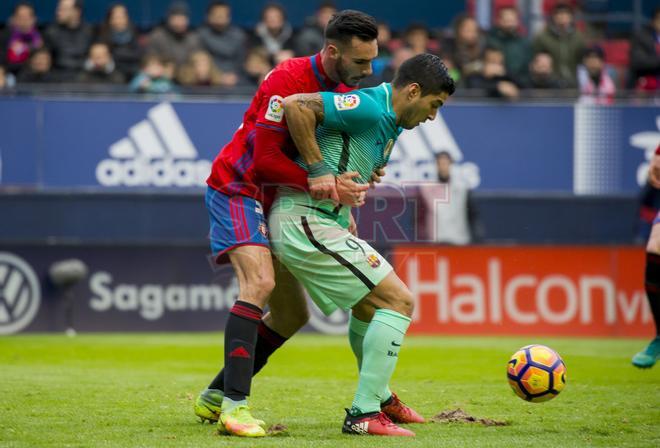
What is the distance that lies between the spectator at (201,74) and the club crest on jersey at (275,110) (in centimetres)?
978

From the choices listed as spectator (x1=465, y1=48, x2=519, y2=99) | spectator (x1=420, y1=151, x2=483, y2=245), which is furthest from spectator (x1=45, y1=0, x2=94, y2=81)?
spectator (x1=465, y1=48, x2=519, y2=99)

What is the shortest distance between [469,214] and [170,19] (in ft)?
17.3

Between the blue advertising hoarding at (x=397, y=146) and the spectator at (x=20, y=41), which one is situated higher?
the spectator at (x=20, y=41)

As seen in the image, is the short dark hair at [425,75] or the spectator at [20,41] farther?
the spectator at [20,41]

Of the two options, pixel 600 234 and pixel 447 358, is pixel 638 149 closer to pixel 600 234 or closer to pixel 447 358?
pixel 600 234

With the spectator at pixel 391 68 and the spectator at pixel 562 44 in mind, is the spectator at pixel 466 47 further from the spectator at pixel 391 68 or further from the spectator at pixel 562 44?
the spectator at pixel 562 44

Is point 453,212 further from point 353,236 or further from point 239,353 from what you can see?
point 239,353

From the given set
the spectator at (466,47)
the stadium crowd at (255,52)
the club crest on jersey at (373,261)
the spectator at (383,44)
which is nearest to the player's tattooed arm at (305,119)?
the club crest on jersey at (373,261)

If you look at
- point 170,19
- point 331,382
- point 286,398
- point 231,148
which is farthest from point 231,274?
point 231,148

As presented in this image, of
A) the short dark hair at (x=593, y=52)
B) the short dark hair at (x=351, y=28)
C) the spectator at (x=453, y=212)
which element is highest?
the short dark hair at (x=351, y=28)

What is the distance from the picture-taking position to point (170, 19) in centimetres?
1694

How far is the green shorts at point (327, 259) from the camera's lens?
6.43 meters

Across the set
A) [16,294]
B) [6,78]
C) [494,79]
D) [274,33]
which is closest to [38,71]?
[6,78]

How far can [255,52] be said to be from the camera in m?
16.6
